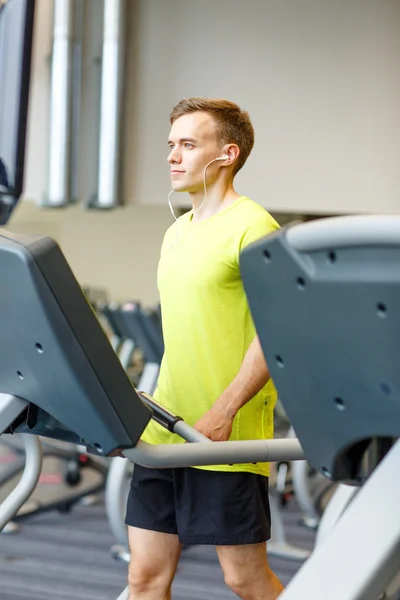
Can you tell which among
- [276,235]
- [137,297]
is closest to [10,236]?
[276,235]

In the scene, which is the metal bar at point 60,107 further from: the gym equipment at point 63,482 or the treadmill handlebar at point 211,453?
the treadmill handlebar at point 211,453

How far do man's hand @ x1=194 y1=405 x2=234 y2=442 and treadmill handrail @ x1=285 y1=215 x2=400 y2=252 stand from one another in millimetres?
984

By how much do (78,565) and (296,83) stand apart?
343 cm

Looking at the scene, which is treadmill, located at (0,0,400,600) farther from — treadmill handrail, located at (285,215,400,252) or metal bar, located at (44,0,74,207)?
metal bar, located at (44,0,74,207)

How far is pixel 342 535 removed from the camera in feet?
2.81

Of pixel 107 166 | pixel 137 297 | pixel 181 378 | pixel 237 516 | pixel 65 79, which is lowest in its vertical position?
pixel 137 297

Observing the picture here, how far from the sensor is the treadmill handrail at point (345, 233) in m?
0.78

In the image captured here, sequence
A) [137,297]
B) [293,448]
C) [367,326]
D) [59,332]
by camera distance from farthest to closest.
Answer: [137,297] < [293,448] < [59,332] < [367,326]

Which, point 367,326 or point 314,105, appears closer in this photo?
point 367,326

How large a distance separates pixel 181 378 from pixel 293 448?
0.47m

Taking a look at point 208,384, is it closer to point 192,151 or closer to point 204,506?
point 204,506

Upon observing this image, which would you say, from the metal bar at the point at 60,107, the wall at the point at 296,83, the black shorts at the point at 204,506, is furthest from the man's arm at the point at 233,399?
the metal bar at the point at 60,107

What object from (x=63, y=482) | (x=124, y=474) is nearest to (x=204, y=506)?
(x=124, y=474)

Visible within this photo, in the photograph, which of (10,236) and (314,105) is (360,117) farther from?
(10,236)
